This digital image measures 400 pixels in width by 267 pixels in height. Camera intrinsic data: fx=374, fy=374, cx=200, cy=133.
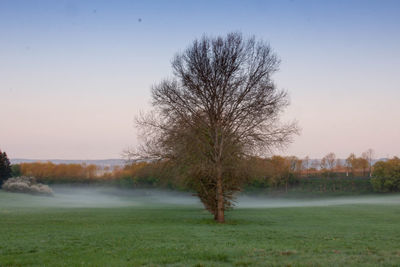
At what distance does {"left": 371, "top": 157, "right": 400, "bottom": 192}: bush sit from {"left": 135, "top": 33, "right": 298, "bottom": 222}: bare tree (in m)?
67.4

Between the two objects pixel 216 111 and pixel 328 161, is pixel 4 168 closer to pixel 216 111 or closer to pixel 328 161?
pixel 216 111

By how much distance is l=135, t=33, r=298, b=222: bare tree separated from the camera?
77.3 ft

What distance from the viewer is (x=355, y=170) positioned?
116 meters

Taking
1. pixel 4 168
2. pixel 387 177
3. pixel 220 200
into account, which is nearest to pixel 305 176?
pixel 387 177

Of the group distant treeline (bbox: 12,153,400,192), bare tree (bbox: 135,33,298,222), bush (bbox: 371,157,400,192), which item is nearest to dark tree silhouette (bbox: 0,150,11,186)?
distant treeline (bbox: 12,153,400,192)

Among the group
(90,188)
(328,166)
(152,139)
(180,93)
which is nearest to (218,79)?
(180,93)

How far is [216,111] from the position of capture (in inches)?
962

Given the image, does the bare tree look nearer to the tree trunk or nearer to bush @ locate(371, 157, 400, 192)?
the tree trunk

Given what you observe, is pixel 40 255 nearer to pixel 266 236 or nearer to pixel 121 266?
pixel 121 266

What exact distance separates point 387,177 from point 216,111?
70.0 m

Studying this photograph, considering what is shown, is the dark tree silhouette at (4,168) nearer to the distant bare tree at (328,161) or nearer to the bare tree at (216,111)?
the bare tree at (216,111)

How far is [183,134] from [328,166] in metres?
114

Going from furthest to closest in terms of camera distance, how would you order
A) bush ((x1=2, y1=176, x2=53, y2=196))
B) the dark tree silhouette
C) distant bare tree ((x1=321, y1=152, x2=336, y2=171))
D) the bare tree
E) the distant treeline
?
distant bare tree ((x1=321, y1=152, x2=336, y2=171)) → the dark tree silhouette → the distant treeline → bush ((x1=2, y1=176, x2=53, y2=196)) → the bare tree

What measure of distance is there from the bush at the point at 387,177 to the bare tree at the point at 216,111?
221 ft
